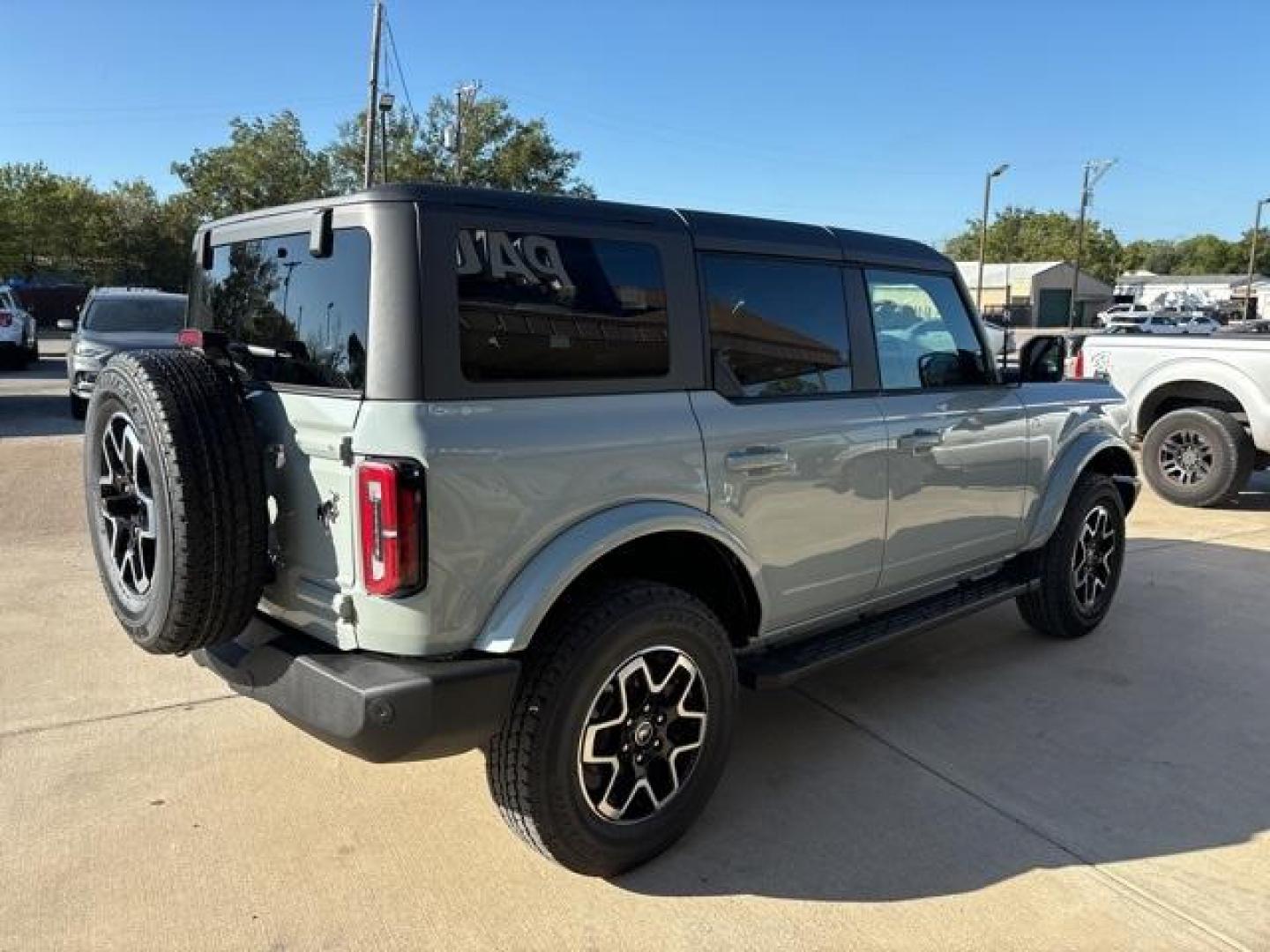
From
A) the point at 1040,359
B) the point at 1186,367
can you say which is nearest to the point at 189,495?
the point at 1040,359

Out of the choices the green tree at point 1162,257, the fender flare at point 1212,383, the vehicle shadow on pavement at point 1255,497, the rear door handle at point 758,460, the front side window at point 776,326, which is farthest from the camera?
the green tree at point 1162,257

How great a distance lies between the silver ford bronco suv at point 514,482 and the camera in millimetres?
2496

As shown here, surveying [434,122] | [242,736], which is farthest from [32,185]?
[242,736]

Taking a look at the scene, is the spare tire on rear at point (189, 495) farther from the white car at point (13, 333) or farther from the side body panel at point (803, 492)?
the white car at point (13, 333)

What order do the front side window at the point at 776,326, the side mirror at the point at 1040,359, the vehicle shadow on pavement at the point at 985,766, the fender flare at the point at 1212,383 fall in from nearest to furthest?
the vehicle shadow on pavement at the point at 985,766 < the front side window at the point at 776,326 < the side mirror at the point at 1040,359 < the fender flare at the point at 1212,383

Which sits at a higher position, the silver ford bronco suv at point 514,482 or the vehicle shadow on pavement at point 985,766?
the silver ford bronco suv at point 514,482

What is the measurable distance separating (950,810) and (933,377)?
68.4 inches

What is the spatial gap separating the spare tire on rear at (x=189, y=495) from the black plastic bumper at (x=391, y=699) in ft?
0.80

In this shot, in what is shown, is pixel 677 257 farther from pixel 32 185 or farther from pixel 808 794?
pixel 32 185

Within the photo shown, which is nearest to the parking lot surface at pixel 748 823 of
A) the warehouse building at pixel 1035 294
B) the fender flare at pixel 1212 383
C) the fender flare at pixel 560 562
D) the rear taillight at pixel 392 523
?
the fender flare at pixel 560 562

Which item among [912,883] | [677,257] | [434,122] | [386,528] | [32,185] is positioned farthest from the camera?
[32,185]

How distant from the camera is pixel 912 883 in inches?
114

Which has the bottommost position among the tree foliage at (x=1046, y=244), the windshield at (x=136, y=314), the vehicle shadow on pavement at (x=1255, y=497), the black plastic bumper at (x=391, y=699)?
the vehicle shadow on pavement at (x=1255, y=497)

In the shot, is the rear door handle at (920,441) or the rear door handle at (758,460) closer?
the rear door handle at (758,460)
